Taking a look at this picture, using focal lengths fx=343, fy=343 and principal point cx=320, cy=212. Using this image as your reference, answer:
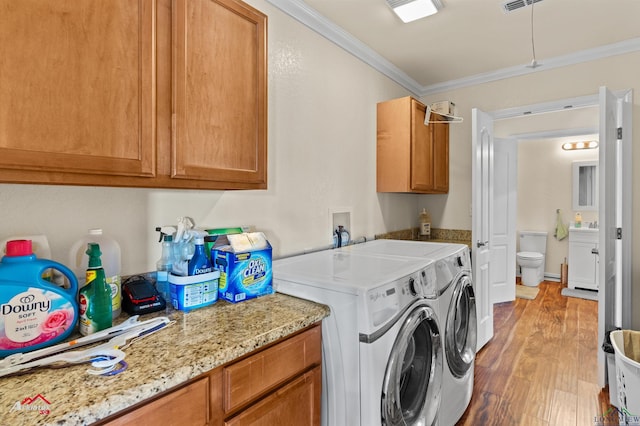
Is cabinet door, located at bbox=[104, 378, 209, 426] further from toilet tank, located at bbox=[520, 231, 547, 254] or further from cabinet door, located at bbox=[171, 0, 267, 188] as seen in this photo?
toilet tank, located at bbox=[520, 231, 547, 254]

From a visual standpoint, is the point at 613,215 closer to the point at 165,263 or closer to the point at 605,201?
the point at 605,201

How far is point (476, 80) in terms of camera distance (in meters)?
3.23

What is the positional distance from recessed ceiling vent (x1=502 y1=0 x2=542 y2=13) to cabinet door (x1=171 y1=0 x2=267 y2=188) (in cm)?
152

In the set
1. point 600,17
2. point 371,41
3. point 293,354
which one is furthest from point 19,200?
point 600,17

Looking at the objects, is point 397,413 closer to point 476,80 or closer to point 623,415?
point 623,415

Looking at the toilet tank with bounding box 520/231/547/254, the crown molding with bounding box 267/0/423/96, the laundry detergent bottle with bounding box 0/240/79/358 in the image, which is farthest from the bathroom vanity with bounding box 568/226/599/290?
the laundry detergent bottle with bounding box 0/240/79/358

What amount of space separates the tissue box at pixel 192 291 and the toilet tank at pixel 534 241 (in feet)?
18.2

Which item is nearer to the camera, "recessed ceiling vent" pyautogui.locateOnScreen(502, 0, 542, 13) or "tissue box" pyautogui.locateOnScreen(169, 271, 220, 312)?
"tissue box" pyautogui.locateOnScreen(169, 271, 220, 312)

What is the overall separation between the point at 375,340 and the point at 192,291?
0.72 metres

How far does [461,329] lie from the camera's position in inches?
84.8

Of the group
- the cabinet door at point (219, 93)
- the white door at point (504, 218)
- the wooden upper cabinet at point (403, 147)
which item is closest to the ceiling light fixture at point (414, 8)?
the wooden upper cabinet at point (403, 147)

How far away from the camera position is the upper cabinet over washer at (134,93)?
2.92 feet

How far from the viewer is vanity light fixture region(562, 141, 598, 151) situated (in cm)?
504

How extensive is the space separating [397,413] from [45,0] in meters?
1.82
